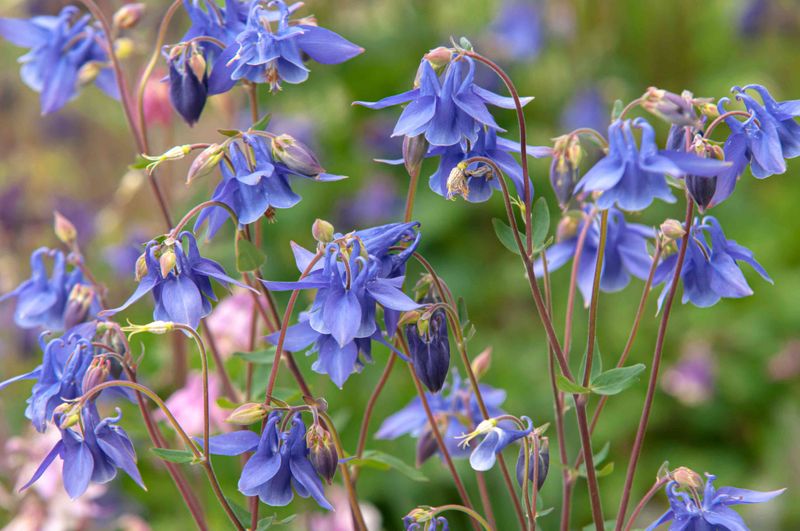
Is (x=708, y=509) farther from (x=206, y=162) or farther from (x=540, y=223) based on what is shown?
(x=206, y=162)

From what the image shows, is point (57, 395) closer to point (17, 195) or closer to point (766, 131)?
point (766, 131)

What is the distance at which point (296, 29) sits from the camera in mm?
1258

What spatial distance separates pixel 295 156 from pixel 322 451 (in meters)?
0.35

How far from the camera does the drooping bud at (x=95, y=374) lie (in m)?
1.17

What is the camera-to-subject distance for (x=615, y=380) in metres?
1.24

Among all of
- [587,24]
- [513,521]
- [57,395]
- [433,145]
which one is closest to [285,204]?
[433,145]

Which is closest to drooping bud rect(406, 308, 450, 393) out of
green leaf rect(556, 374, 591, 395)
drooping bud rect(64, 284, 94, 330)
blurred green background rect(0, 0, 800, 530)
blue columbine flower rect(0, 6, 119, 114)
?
green leaf rect(556, 374, 591, 395)

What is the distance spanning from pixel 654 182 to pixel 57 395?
76 centimetres

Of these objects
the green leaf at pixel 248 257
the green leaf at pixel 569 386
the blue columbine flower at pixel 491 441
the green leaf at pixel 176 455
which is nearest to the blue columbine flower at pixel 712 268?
the green leaf at pixel 569 386

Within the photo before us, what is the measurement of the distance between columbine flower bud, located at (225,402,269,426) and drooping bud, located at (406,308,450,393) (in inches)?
7.7

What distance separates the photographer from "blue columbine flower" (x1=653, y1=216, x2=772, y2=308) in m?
1.26

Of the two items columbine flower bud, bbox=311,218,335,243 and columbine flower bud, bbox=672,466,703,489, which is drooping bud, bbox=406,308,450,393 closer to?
columbine flower bud, bbox=311,218,335,243

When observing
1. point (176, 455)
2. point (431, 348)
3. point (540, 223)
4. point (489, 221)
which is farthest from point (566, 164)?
point (489, 221)

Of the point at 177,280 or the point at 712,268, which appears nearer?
the point at 177,280
